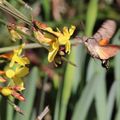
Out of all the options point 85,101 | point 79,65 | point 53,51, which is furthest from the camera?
point 79,65

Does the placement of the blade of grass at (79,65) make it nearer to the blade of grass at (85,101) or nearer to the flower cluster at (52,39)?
the blade of grass at (85,101)

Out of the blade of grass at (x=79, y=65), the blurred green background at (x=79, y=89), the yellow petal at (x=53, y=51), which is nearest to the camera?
the yellow petal at (x=53, y=51)

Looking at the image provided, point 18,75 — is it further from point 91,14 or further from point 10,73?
point 91,14

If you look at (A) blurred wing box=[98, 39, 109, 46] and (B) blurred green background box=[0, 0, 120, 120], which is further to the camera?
(B) blurred green background box=[0, 0, 120, 120]

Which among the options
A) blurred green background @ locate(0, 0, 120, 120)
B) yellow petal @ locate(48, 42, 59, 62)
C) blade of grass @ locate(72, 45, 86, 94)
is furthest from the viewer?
blade of grass @ locate(72, 45, 86, 94)

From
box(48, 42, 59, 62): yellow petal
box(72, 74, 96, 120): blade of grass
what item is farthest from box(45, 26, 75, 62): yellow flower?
box(72, 74, 96, 120): blade of grass

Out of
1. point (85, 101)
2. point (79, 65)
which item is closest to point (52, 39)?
point (85, 101)

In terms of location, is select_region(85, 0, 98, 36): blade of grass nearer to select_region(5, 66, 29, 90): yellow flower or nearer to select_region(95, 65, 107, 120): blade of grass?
select_region(95, 65, 107, 120): blade of grass

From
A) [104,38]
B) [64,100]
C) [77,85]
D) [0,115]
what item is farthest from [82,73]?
[104,38]

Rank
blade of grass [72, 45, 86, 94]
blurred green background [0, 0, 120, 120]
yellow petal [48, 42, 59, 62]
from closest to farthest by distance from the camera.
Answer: yellow petal [48, 42, 59, 62] → blurred green background [0, 0, 120, 120] → blade of grass [72, 45, 86, 94]

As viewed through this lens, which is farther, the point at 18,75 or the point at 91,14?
the point at 91,14

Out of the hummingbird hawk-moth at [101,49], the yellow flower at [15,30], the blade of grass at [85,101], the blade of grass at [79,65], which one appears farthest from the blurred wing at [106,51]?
the blade of grass at [79,65]
